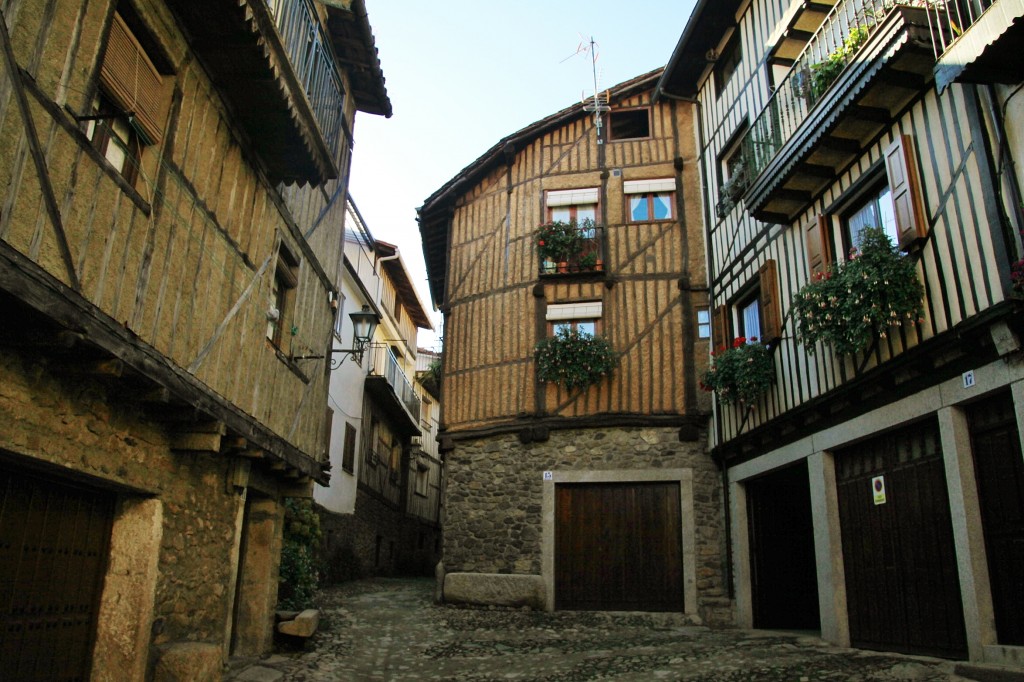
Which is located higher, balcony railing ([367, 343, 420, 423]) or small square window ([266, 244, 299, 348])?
balcony railing ([367, 343, 420, 423])

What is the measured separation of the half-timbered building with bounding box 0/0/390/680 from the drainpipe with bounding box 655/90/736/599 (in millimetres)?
6873

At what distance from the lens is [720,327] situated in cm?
1253

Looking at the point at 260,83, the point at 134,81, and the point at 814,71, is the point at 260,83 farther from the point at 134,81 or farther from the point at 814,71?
the point at 814,71

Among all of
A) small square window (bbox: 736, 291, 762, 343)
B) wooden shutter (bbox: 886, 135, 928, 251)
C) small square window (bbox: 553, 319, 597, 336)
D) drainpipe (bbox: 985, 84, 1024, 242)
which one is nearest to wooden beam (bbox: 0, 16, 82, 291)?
drainpipe (bbox: 985, 84, 1024, 242)

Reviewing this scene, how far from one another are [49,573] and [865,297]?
23.7ft

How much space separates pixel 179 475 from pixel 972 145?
7401mm

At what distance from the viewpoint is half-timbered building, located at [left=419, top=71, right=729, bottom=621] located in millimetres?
12422

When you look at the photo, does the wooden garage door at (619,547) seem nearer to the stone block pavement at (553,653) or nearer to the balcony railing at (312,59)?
the stone block pavement at (553,653)

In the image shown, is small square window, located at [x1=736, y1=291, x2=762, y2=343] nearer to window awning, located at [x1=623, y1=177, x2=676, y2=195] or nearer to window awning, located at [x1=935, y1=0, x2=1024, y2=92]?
window awning, located at [x1=623, y1=177, x2=676, y2=195]

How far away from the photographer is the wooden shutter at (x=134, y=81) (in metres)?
5.06

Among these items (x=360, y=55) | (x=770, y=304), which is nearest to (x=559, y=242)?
(x=770, y=304)

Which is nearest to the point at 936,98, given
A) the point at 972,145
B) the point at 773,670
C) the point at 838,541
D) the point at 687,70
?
the point at 972,145

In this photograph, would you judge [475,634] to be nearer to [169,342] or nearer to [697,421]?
[697,421]

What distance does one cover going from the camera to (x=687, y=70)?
14.1 metres
